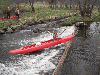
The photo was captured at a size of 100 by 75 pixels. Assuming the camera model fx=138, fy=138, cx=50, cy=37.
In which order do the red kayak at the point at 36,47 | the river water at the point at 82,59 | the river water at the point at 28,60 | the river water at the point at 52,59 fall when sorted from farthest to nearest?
1. the red kayak at the point at 36,47
2. the river water at the point at 28,60
3. the river water at the point at 52,59
4. the river water at the point at 82,59

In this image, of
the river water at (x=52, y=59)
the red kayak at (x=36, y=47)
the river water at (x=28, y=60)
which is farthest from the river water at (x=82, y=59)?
the red kayak at (x=36, y=47)

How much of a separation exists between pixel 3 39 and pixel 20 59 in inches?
224

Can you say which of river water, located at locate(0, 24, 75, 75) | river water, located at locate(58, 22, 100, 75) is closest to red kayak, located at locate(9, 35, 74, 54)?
river water, located at locate(0, 24, 75, 75)

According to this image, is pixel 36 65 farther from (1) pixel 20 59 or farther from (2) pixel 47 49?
(2) pixel 47 49

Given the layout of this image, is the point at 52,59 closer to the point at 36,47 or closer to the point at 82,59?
the point at 36,47

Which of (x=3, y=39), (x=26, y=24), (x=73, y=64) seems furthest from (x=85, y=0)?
(x=73, y=64)

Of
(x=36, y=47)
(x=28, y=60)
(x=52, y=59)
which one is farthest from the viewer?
(x=36, y=47)

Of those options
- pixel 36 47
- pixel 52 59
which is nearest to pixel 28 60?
pixel 36 47

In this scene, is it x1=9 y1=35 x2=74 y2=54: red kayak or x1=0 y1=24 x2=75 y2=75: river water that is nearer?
x1=0 y1=24 x2=75 y2=75: river water

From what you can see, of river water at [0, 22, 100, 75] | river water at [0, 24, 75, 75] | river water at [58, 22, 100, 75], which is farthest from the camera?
river water at [0, 24, 75, 75]

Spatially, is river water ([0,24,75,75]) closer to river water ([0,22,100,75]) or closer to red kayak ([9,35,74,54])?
river water ([0,22,100,75])

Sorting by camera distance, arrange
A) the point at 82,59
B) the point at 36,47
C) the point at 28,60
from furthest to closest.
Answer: the point at 36,47, the point at 28,60, the point at 82,59

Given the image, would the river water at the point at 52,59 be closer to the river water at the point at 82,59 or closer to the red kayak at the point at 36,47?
the river water at the point at 82,59

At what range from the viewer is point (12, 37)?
1633 cm
